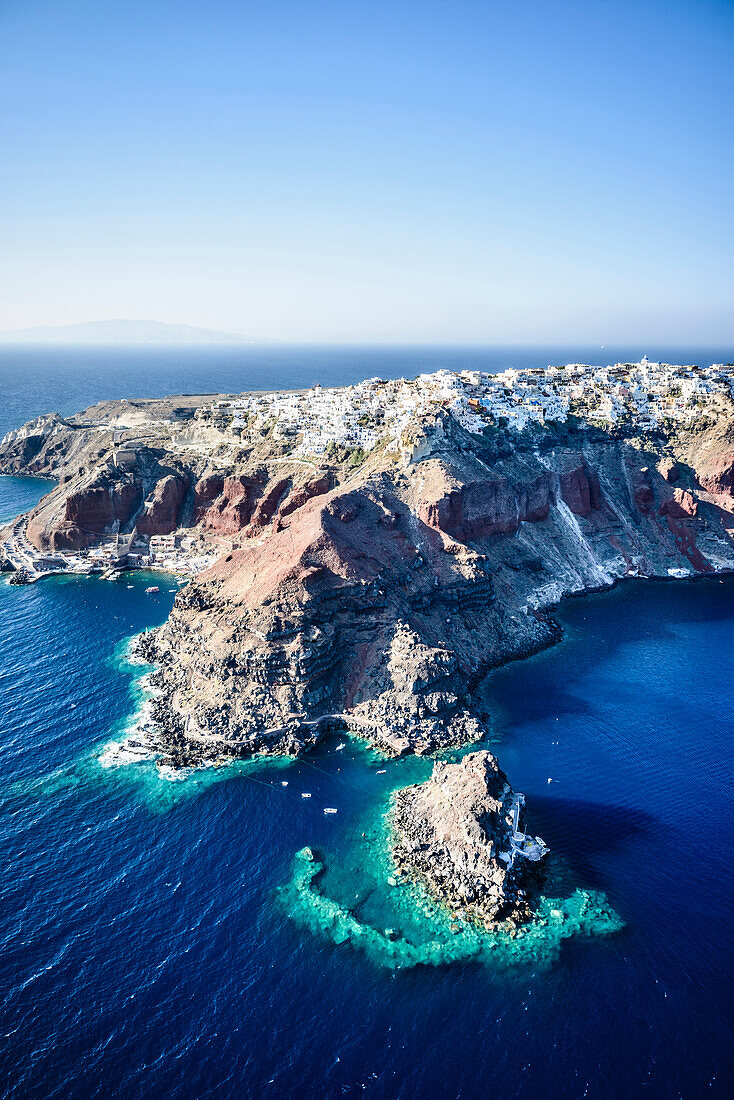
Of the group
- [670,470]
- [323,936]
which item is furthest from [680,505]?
[323,936]

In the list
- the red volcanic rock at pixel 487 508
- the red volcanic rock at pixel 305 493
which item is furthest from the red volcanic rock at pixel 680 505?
the red volcanic rock at pixel 305 493

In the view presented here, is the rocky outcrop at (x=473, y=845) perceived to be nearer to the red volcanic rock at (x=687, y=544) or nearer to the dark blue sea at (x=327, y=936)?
the dark blue sea at (x=327, y=936)

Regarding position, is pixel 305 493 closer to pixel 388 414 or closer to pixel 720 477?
pixel 388 414

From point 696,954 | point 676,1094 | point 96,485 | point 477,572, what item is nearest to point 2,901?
point 676,1094

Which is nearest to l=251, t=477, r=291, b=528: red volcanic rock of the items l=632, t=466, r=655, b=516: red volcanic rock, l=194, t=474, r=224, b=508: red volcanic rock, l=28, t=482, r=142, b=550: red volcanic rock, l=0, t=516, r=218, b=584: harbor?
l=0, t=516, r=218, b=584: harbor

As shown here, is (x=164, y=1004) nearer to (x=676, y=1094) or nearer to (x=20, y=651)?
(x=676, y=1094)
